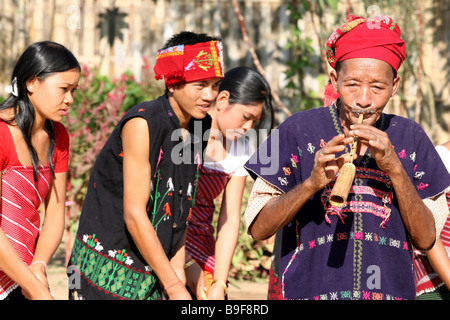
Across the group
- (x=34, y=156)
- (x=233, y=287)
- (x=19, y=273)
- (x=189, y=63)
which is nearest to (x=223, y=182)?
(x=189, y=63)

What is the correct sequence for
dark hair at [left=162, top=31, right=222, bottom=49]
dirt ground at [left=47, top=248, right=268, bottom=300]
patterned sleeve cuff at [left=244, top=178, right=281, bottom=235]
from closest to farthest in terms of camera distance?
patterned sleeve cuff at [left=244, top=178, right=281, bottom=235]
dark hair at [left=162, top=31, right=222, bottom=49]
dirt ground at [left=47, top=248, right=268, bottom=300]

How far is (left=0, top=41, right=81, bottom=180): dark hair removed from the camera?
3078mm

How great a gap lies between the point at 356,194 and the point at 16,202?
1.53 meters

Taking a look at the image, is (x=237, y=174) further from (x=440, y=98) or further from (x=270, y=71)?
(x=440, y=98)

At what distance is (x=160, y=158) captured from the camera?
3074 mm

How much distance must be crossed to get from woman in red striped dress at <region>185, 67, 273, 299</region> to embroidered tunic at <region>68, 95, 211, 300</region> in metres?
0.58

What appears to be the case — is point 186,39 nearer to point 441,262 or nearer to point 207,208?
point 207,208

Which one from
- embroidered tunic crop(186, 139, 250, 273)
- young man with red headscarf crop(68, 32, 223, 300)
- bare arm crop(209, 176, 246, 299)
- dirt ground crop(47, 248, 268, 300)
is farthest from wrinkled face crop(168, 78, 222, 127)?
dirt ground crop(47, 248, 268, 300)

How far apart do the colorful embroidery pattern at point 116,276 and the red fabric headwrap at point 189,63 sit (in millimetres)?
869

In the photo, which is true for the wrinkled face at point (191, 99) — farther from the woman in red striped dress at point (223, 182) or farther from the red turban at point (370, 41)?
the red turban at point (370, 41)

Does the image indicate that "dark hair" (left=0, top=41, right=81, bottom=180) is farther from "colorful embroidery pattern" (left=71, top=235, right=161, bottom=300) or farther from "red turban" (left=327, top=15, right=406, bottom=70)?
"red turban" (left=327, top=15, right=406, bottom=70)

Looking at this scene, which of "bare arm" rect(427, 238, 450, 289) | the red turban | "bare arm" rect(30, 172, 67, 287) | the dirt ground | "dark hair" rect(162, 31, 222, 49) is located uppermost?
"dark hair" rect(162, 31, 222, 49)

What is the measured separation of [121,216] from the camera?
3.09 m

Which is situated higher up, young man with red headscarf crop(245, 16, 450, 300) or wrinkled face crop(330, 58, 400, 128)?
wrinkled face crop(330, 58, 400, 128)
